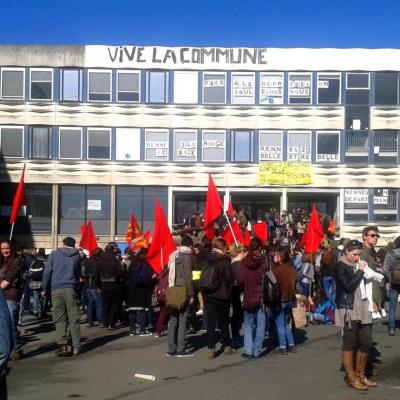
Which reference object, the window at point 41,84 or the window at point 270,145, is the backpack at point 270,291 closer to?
the window at point 270,145

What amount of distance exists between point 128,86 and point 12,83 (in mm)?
5852

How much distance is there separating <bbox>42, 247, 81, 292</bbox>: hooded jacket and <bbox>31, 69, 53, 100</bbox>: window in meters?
27.4

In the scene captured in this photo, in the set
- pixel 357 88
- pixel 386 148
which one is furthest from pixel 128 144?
pixel 386 148

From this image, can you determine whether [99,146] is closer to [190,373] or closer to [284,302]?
[284,302]

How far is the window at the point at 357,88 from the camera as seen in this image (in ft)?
124

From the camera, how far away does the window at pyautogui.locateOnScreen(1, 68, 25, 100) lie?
37.8m

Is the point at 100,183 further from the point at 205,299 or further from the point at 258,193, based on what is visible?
the point at 205,299

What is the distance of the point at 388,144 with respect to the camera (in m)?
38.0

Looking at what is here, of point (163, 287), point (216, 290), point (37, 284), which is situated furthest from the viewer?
point (37, 284)

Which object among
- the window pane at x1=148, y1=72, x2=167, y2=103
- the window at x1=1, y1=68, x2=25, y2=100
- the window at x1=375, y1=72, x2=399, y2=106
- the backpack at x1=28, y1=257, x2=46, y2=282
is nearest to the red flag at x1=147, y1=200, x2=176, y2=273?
the backpack at x1=28, y1=257, x2=46, y2=282

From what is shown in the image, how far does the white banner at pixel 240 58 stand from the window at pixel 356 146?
330cm

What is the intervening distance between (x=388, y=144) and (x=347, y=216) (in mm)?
4191

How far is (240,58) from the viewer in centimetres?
3762

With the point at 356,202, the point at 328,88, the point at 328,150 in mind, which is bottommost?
the point at 356,202
